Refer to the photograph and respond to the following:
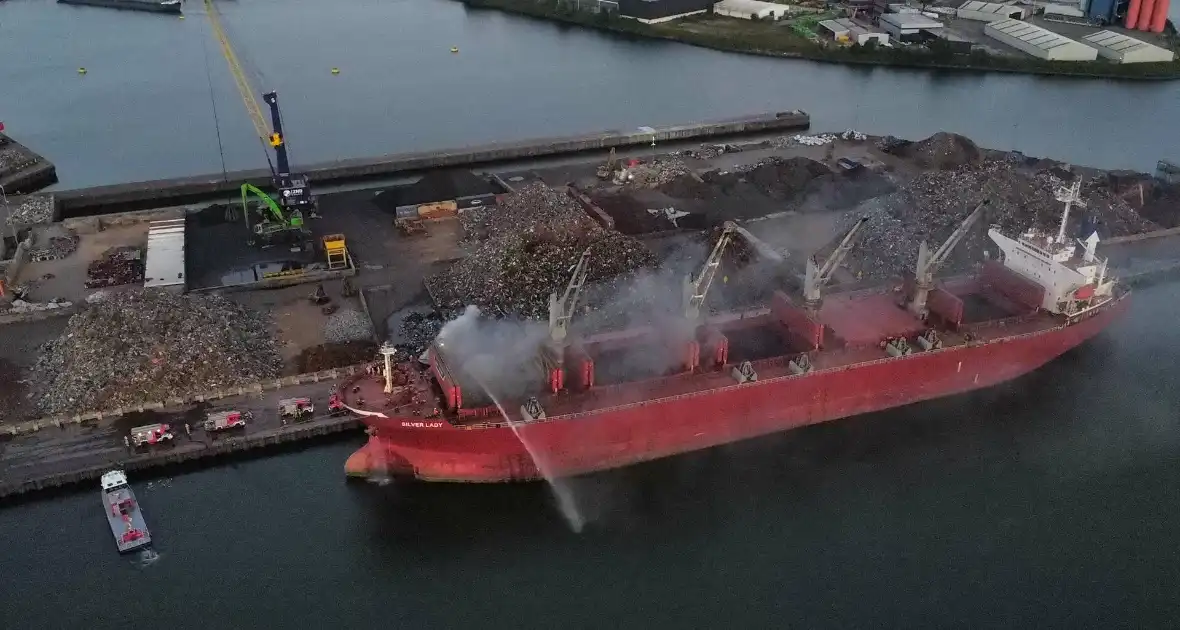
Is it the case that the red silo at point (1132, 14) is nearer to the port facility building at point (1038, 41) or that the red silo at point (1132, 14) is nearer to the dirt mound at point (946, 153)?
the port facility building at point (1038, 41)

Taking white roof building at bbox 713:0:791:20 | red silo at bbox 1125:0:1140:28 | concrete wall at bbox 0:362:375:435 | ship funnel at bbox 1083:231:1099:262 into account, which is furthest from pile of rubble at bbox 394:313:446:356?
red silo at bbox 1125:0:1140:28

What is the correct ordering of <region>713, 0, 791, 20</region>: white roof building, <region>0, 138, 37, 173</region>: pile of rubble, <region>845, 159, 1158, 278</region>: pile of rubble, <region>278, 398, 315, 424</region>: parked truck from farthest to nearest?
<region>713, 0, 791, 20</region>: white roof building, <region>0, 138, 37, 173</region>: pile of rubble, <region>845, 159, 1158, 278</region>: pile of rubble, <region>278, 398, 315, 424</region>: parked truck

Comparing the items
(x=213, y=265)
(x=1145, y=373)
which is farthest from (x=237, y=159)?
(x=1145, y=373)

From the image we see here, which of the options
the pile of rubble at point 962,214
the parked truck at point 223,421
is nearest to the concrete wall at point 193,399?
the parked truck at point 223,421

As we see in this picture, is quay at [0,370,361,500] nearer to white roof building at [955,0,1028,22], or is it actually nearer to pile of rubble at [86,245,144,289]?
pile of rubble at [86,245,144,289]

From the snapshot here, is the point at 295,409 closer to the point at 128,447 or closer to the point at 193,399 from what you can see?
the point at 193,399

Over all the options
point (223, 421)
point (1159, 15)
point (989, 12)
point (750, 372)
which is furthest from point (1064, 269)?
point (1159, 15)
